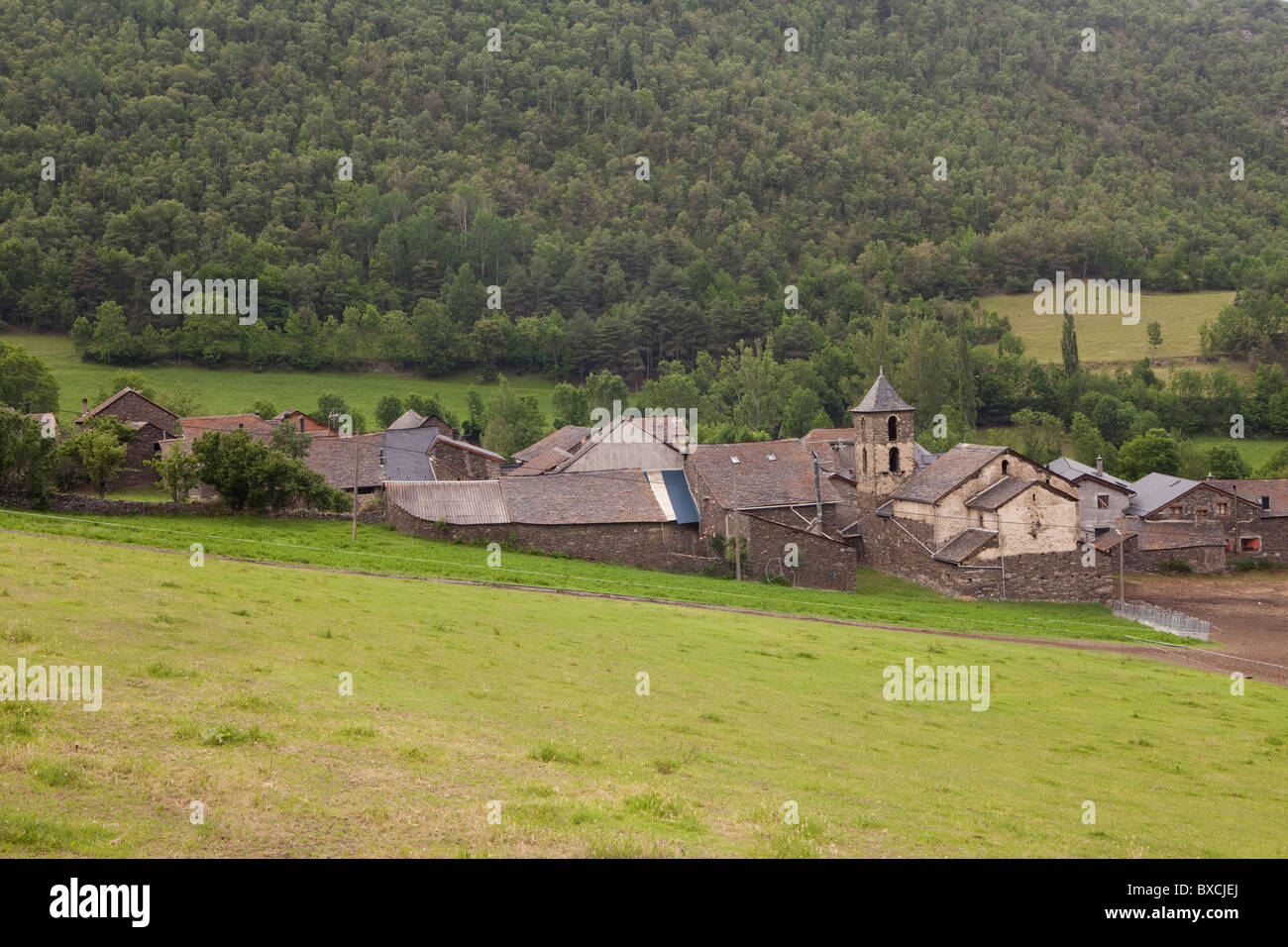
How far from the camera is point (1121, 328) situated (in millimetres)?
156625

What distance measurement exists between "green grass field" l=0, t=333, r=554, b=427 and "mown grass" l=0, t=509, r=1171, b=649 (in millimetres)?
65289

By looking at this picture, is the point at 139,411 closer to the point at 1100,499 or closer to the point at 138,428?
the point at 138,428

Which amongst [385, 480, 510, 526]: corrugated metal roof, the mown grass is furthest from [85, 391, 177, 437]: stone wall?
the mown grass

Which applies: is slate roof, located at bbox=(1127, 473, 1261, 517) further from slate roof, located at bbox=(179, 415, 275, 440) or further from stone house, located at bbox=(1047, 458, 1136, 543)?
slate roof, located at bbox=(179, 415, 275, 440)

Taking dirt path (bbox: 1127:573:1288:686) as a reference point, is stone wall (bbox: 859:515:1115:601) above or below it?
above

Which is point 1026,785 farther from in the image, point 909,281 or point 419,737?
point 909,281

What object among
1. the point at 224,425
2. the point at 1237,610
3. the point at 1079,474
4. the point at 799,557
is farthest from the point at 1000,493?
the point at 224,425

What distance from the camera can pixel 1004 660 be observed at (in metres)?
36.8

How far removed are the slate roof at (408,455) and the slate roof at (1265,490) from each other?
58.8 metres

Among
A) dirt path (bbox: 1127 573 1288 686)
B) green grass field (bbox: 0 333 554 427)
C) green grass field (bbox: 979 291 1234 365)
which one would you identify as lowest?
dirt path (bbox: 1127 573 1288 686)

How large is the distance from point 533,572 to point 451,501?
12.1 meters

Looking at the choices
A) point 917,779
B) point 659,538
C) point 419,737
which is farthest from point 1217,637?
point 419,737

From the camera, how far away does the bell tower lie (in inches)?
2613

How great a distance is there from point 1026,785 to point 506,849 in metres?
11.8
